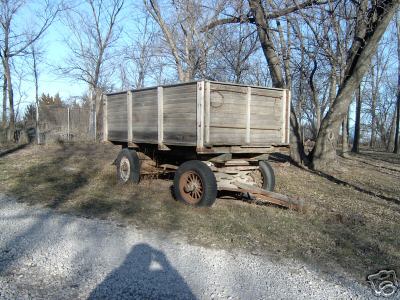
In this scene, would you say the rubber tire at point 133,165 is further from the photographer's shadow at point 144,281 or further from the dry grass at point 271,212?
the photographer's shadow at point 144,281

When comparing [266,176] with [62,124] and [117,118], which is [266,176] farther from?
[62,124]

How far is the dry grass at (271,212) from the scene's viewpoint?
586cm

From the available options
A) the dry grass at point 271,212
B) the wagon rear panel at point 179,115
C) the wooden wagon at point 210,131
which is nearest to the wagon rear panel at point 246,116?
the wooden wagon at point 210,131

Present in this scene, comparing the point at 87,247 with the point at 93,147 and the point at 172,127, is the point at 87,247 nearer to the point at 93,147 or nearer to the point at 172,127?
the point at 172,127

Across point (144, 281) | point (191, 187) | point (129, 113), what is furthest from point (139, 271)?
point (129, 113)

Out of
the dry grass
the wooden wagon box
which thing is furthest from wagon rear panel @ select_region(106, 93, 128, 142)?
the dry grass

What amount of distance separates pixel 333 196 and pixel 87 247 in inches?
259

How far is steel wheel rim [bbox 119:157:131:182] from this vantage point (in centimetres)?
1066

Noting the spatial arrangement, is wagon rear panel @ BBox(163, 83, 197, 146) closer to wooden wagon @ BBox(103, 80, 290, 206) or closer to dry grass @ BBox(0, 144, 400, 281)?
wooden wagon @ BBox(103, 80, 290, 206)

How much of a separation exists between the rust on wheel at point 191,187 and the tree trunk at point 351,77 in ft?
22.6

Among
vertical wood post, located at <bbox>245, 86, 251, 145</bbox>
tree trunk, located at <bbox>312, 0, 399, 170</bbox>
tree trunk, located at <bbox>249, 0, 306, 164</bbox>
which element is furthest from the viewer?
tree trunk, located at <bbox>249, 0, 306, 164</bbox>

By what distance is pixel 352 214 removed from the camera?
829 centimetres

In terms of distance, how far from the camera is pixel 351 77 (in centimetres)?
1366

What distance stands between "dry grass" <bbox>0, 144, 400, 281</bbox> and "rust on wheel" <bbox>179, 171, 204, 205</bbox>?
33 cm
